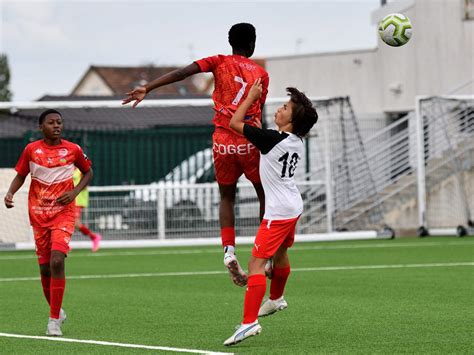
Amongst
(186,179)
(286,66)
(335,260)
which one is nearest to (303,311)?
(335,260)

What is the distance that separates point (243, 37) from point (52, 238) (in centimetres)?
250

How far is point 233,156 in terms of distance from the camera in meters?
11.5

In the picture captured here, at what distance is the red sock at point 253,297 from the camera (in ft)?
31.9

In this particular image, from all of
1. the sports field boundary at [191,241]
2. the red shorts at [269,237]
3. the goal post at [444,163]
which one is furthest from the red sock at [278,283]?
the goal post at [444,163]

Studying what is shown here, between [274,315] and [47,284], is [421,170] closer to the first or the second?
[274,315]

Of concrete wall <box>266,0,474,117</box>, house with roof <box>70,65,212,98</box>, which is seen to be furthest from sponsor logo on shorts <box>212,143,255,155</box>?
house with roof <box>70,65,212,98</box>

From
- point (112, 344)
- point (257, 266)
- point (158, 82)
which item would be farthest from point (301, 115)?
point (112, 344)

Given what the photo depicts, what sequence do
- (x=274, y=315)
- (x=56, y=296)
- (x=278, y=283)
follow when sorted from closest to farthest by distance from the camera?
(x=278, y=283)
(x=56, y=296)
(x=274, y=315)

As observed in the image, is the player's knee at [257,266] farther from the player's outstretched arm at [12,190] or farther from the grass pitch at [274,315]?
the player's outstretched arm at [12,190]

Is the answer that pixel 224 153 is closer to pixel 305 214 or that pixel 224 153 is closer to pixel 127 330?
pixel 127 330

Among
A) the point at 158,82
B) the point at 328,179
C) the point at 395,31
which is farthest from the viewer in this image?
the point at 328,179

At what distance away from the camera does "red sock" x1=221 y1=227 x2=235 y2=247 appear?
37.7ft

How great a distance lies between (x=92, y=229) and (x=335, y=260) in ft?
24.2

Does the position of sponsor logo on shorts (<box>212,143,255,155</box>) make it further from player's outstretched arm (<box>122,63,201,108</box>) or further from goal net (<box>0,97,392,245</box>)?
goal net (<box>0,97,392,245</box>)
